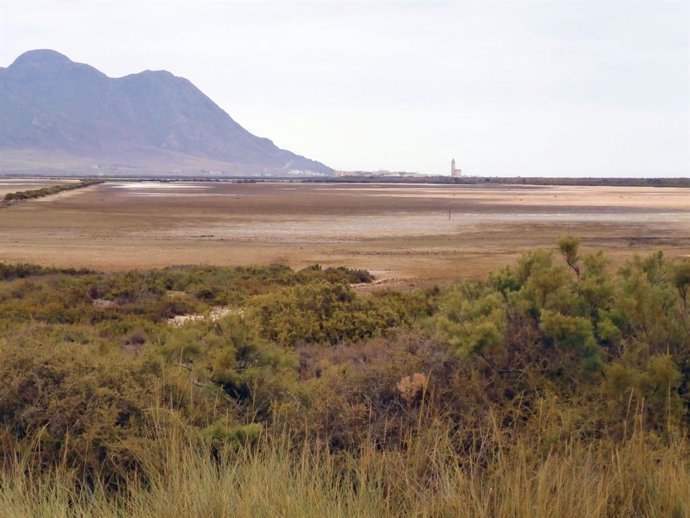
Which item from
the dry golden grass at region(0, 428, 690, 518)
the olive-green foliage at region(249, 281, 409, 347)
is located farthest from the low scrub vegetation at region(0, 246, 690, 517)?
the olive-green foliage at region(249, 281, 409, 347)

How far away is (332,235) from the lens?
3816 cm

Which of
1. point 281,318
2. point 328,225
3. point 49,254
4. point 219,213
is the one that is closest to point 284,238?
point 328,225

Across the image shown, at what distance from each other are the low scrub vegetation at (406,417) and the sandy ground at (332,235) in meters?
14.8

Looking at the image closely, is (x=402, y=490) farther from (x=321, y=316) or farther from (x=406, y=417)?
(x=321, y=316)

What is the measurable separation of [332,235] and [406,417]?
3219 cm

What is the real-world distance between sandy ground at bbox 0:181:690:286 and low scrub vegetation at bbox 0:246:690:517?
1476 centimetres

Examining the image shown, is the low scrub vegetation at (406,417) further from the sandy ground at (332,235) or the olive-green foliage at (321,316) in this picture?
the sandy ground at (332,235)

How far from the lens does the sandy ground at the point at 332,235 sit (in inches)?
1101

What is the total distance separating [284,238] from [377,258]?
907 cm

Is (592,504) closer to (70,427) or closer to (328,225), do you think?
(70,427)

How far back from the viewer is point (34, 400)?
18.4 ft

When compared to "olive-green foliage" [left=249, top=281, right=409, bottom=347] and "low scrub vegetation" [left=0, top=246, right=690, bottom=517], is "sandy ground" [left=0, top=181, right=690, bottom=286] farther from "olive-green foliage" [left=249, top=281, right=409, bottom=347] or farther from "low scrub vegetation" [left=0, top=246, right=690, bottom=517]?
"low scrub vegetation" [left=0, top=246, right=690, bottom=517]

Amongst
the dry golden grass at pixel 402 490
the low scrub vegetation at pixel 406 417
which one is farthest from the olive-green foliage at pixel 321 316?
the dry golden grass at pixel 402 490

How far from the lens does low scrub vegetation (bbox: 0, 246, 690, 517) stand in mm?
4145
